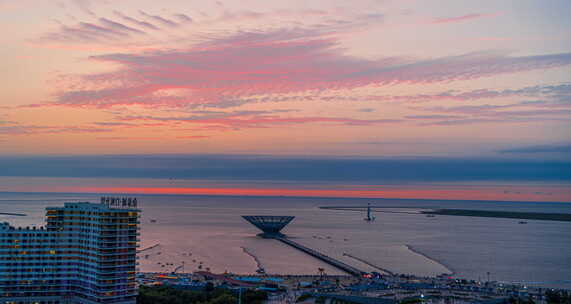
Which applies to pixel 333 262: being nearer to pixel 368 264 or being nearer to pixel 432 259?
pixel 368 264

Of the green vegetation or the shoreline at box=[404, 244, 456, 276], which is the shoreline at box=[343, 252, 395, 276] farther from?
the green vegetation

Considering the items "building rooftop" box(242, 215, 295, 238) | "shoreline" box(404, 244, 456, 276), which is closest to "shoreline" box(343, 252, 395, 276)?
"shoreline" box(404, 244, 456, 276)

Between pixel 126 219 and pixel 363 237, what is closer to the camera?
pixel 126 219

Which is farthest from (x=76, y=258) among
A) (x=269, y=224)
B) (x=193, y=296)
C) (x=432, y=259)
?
(x=269, y=224)

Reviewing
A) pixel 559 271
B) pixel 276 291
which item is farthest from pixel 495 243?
pixel 276 291

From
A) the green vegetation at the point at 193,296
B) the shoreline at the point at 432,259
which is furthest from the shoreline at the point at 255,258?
the shoreline at the point at 432,259

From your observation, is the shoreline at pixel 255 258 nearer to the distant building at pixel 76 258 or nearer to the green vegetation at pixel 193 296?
the green vegetation at pixel 193 296

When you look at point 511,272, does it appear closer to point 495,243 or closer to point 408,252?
point 408,252

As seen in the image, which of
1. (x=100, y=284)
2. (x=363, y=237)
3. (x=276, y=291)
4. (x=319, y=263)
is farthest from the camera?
(x=363, y=237)
